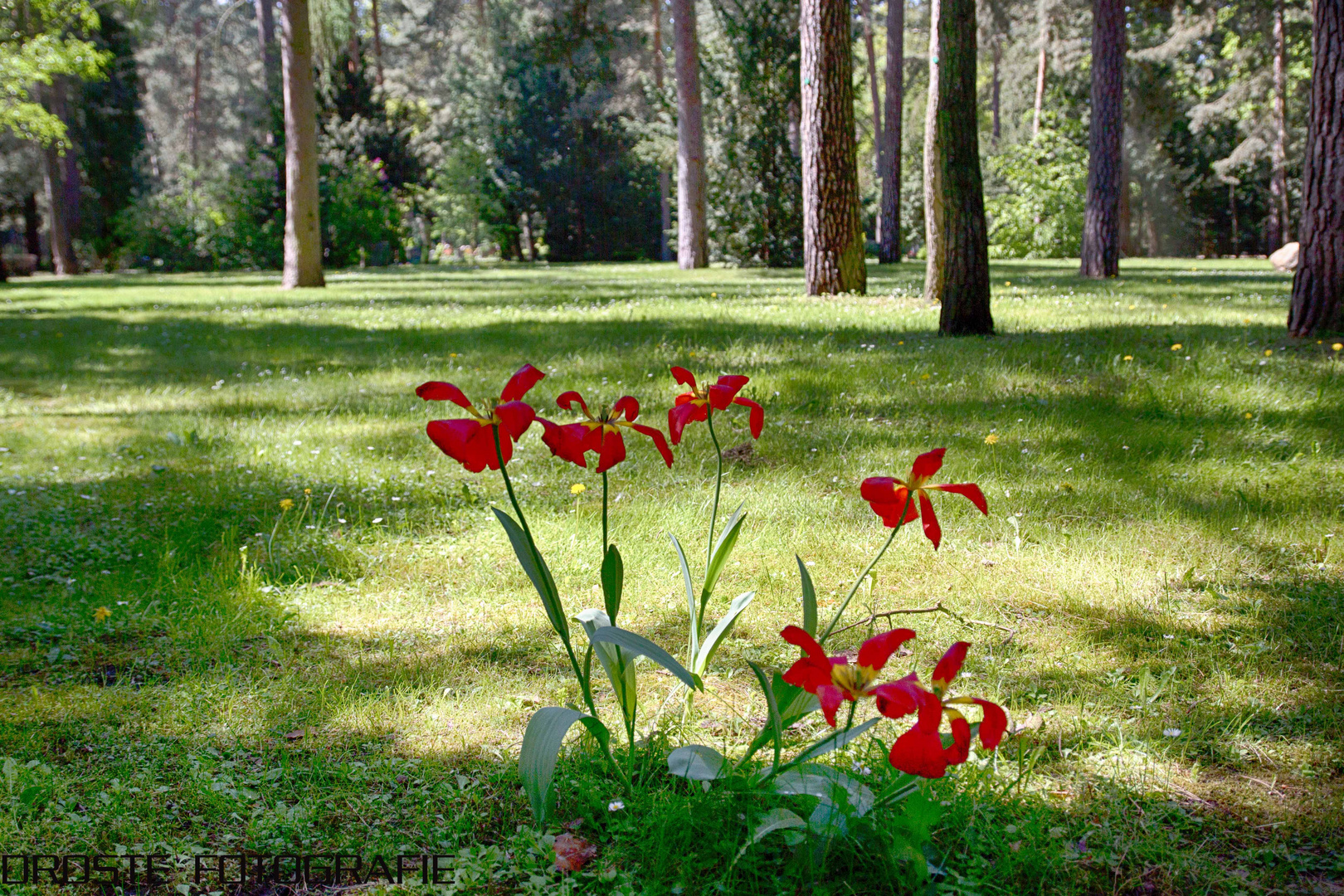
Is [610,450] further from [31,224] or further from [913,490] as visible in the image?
[31,224]

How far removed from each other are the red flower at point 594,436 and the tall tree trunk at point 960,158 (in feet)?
16.3

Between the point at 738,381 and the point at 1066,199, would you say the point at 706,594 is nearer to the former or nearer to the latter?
the point at 738,381

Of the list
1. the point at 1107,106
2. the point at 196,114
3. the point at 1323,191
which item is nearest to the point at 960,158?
the point at 1323,191

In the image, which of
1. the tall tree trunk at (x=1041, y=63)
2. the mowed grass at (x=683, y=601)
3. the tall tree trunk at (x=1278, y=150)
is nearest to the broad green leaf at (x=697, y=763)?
the mowed grass at (x=683, y=601)

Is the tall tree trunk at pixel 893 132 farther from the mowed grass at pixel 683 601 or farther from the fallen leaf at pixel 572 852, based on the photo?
the fallen leaf at pixel 572 852

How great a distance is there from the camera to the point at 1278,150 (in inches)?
Result: 959

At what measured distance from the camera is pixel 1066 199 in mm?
24359

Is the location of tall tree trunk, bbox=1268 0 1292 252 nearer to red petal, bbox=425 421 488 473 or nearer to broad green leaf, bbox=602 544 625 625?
broad green leaf, bbox=602 544 625 625

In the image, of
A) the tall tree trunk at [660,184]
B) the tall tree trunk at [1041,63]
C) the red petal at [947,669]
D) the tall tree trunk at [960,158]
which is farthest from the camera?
the tall tree trunk at [660,184]

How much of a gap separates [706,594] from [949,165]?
5.17 m

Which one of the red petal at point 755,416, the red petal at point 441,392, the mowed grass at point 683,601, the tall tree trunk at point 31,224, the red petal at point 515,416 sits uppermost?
the tall tree trunk at point 31,224

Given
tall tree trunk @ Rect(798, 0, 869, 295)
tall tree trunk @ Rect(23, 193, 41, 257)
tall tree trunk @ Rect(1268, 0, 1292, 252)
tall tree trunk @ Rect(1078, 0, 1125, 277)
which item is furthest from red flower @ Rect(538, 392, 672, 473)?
tall tree trunk @ Rect(23, 193, 41, 257)

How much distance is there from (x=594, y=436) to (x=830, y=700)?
25.1 inches

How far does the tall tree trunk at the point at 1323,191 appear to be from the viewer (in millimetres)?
5539
